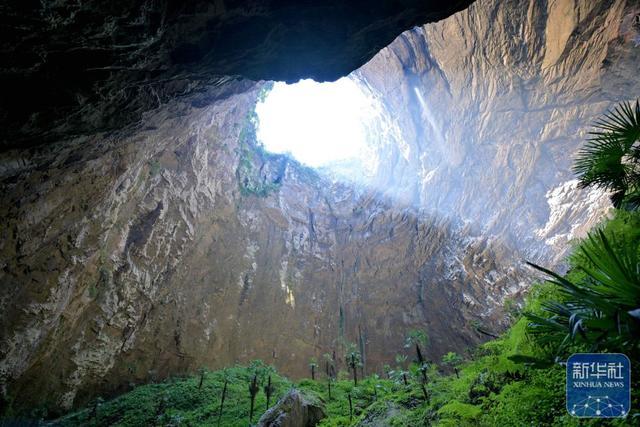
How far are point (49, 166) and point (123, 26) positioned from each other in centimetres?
629

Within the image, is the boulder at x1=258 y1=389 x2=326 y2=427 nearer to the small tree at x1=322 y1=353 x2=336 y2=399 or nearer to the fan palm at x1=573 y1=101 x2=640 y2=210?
the fan palm at x1=573 y1=101 x2=640 y2=210

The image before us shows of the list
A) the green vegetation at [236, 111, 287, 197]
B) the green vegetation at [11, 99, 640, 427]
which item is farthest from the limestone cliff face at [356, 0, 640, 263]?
the green vegetation at [11, 99, 640, 427]

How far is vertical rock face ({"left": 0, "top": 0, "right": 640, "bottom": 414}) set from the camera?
12234 mm

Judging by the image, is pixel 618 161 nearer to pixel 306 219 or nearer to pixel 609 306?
pixel 609 306

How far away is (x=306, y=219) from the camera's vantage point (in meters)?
28.9

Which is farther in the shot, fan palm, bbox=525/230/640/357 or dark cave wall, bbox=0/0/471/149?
dark cave wall, bbox=0/0/471/149

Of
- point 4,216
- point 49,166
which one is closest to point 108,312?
point 4,216

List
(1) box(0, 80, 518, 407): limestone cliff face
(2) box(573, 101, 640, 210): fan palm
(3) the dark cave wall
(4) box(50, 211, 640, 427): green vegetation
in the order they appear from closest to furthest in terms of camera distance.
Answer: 1. (4) box(50, 211, 640, 427): green vegetation
2. (2) box(573, 101, 640, 210): fan palm
3. (3) the dark cave wall
4. (1) box(0, 80, 518, 407): limestone cliff face

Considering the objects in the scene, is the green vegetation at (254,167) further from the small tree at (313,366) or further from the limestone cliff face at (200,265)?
the small tree at (313,366)

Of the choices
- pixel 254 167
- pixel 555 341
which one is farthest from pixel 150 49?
pixel 254 167

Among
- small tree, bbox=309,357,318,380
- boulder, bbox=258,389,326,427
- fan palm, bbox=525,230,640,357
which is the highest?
small tree, bbox=309,357,318,380

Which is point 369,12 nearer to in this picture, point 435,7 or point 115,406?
point 435,7

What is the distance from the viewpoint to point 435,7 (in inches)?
305

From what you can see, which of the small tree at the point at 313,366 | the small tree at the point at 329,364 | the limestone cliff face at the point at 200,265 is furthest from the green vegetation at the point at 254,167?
the small tree at the point at 329,364
